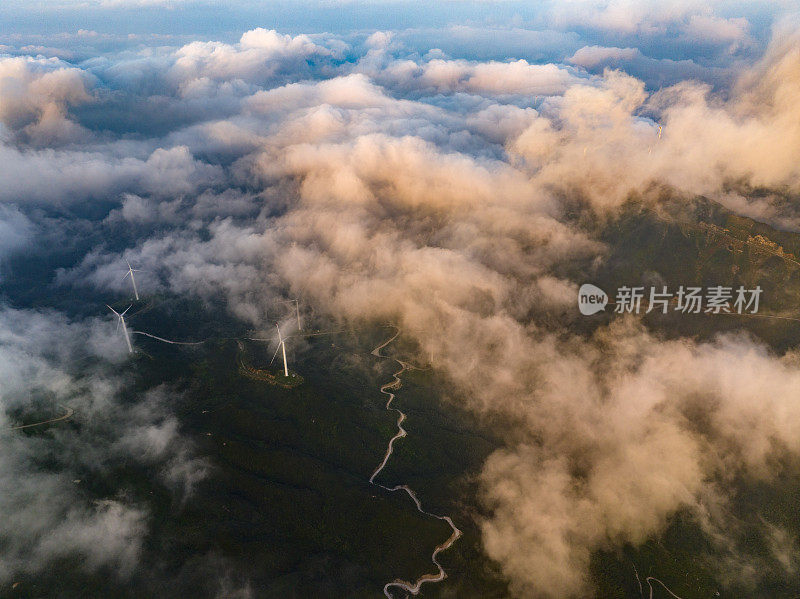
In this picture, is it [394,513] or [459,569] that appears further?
[394,513]

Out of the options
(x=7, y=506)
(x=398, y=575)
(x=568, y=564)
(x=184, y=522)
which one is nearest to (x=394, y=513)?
(x=398, y=575)

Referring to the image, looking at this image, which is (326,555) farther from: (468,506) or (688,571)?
(688,571)

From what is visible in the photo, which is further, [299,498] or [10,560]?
[299,498]

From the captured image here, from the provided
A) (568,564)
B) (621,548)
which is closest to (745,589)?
(621,548)

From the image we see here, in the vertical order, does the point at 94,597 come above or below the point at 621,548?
above

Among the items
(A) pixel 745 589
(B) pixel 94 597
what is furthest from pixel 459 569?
(B) pixel 94 597

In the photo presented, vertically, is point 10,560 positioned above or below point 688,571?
above

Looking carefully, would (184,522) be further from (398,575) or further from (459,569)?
(459,569)

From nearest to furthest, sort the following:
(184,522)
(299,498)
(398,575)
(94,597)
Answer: (94,597) < (398,575) < (184,522) < (299,498)

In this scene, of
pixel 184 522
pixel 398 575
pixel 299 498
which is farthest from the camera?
pixel 299 498
